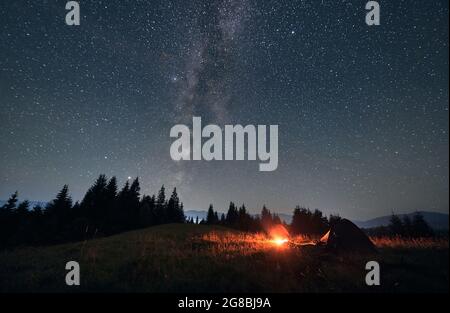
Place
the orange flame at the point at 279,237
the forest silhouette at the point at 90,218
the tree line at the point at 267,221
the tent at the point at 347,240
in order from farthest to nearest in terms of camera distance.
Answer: the tree line at the point at 267,221
the forest silhouette at the point at 90,218
the orange flame at the point at 279,237
the tent at the point at 347,240

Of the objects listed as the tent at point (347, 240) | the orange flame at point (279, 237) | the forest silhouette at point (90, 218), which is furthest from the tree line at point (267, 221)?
the tent at point (347, 240)

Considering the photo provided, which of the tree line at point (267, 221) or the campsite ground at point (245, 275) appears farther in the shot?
the tree line at point (267, 221)

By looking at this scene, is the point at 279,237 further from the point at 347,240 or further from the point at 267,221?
the point at 267,221

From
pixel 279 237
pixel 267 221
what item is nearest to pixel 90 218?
pixel 279 237

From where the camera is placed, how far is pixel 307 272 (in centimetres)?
607

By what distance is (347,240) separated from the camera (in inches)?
390

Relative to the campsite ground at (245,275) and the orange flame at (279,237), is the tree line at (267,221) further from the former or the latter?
the campsite ground at (245,275)

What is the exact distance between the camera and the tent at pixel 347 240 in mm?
9422

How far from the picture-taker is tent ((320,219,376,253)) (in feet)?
30.9

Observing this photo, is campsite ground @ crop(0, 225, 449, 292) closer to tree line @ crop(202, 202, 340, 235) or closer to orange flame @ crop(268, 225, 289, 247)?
orange flame @ crop(268, 225, 289, 247)

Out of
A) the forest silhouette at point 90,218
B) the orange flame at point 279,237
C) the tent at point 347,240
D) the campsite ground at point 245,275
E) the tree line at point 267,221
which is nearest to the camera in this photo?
the campsite ground at point 245,275

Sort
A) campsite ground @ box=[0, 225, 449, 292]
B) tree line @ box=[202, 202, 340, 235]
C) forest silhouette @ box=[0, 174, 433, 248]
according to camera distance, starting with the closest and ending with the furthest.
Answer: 1. campsite ground @ box=[0, 225, 449, 292]
2. forest silhouette @ box=[0, 174, 433, 248]
3. tree line @ box=[202, 202, 340, 235]

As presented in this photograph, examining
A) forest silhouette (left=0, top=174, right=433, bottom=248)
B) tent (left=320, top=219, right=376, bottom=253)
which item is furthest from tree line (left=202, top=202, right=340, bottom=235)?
tent (left=320, top=219, right=376, bottom=253)
